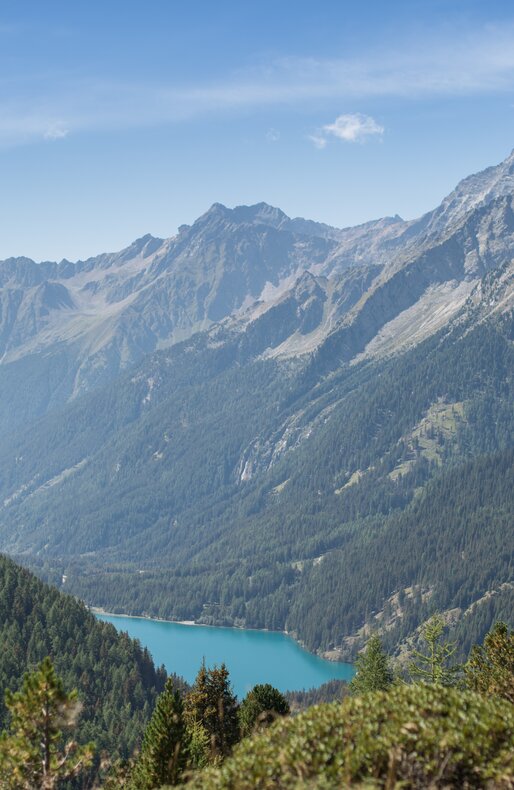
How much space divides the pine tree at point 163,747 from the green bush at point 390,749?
634 inches

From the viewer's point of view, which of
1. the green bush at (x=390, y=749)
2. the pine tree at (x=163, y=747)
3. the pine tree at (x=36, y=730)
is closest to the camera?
the green bush at (x=390, y=749)

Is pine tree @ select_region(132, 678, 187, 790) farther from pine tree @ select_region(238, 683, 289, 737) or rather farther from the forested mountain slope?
the forested mountain slope

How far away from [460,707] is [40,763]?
64.9 feet

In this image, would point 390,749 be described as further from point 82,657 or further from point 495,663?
point 82,657

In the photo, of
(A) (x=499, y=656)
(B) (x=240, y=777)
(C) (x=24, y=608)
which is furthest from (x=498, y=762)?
(C) (x=24, y=608)

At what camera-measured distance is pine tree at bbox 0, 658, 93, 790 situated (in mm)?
36625

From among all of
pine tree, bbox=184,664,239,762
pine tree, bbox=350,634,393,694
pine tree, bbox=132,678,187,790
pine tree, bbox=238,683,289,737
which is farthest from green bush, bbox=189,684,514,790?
pine tree, bbox=350,634,393,694

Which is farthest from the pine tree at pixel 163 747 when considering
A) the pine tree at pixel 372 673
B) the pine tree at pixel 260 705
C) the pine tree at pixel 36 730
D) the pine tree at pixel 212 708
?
the pine tree at pixel 372 673

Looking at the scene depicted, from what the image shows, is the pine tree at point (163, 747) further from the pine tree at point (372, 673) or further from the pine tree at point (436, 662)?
the pine tree at point (372, 673)

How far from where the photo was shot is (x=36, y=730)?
1485 inches

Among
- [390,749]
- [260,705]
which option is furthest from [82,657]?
[390,749]

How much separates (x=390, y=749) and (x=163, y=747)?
76.4ft

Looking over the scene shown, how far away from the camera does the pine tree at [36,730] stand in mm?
36625

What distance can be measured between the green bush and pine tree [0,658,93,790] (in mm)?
8394
